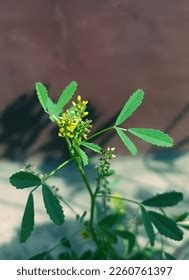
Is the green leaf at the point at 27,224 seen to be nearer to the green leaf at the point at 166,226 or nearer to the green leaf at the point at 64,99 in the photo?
the green leaf at the point at 64,99

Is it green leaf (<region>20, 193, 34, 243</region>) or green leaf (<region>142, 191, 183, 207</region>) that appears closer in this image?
green leaf (<region>20, 193, 34, 243</region>)

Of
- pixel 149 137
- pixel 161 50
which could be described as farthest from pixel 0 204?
pixel 149 137

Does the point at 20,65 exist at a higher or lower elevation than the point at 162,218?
higher

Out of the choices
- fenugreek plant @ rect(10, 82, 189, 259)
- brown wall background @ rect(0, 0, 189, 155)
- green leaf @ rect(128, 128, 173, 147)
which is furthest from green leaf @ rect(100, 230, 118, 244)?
brown wall background @ rect(0, 0, 189, 155)

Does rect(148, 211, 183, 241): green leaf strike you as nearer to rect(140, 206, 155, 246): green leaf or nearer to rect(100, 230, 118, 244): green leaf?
rect(140, 206, 155, 246): green leaf

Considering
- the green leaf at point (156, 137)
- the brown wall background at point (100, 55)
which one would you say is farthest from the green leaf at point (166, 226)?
the brown wall background at point (100, 55)

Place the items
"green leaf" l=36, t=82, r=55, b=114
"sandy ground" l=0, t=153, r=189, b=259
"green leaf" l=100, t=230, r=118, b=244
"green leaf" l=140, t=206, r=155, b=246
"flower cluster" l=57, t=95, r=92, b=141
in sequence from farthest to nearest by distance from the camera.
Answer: "sandy ground" l=0, t=153, r=189, b=259 < "green leaf" l=100, t=230, r=118, b=244 < "green leaf" l=140, t=206, r=155, b=246 < "green leaf" l=36, t=82, r=55, b=114 < "flower cluster" l=57, t=95, r=92, b=141

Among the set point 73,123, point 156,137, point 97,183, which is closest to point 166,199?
point 97,183
